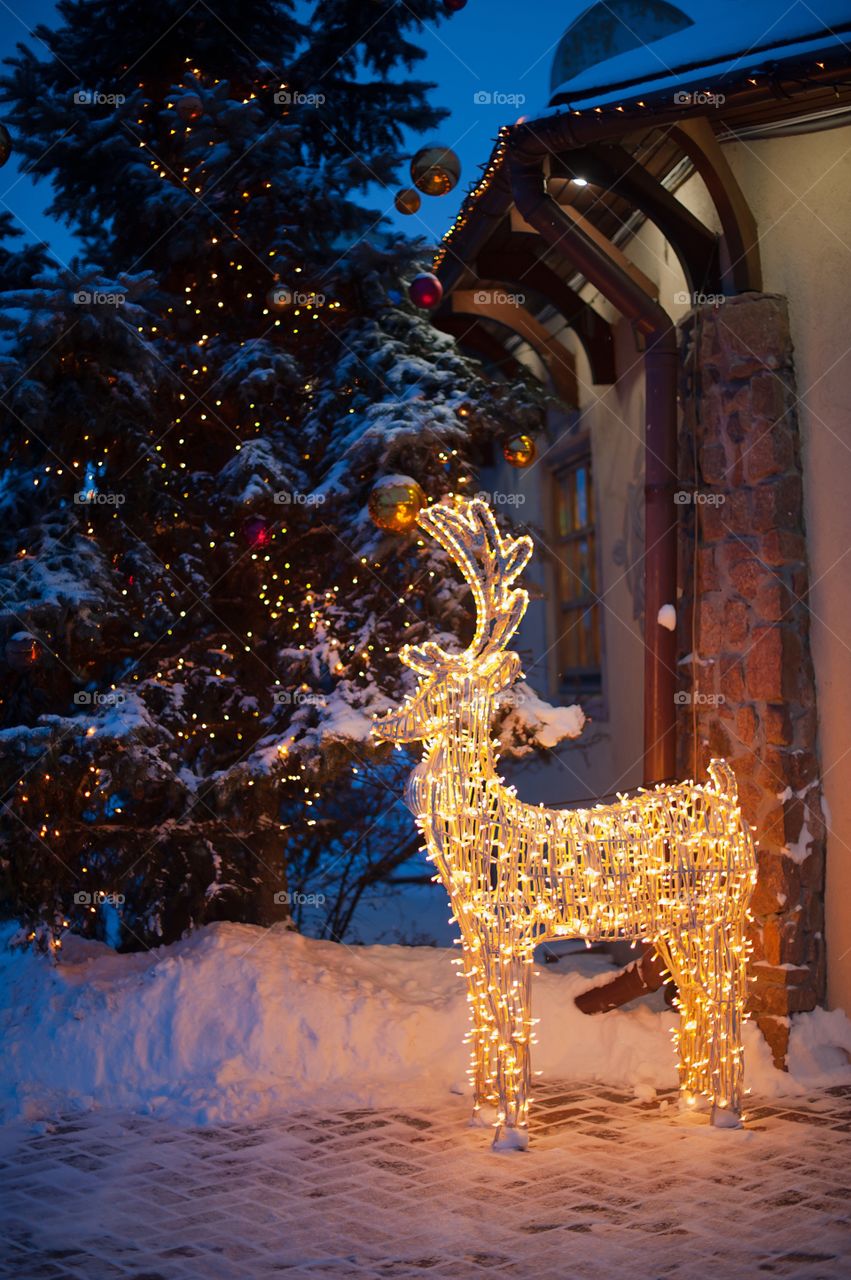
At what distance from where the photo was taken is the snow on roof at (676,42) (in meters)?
6.00

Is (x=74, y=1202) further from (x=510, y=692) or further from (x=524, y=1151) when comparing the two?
(x=510, y=692)

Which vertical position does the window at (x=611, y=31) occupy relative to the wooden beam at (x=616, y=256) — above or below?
above

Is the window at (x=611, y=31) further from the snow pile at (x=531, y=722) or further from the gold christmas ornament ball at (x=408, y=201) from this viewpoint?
the snow pile at (x=531, y=722)

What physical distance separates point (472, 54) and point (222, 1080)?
7.29 meters

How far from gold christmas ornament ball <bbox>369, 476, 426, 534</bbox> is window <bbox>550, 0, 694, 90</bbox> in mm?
2279

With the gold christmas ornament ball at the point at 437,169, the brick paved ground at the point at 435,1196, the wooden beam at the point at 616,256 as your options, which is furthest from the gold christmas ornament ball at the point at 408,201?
the brick paved ground at the point at 435,1196

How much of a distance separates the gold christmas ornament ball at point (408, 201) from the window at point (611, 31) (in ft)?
3.68

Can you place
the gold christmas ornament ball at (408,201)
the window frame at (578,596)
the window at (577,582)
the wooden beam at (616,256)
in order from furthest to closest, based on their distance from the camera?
the window at (577,582)
the window frame at (578,596)
the gold christmas ornament ball at (408,201)
the wooden beam at (616,256)

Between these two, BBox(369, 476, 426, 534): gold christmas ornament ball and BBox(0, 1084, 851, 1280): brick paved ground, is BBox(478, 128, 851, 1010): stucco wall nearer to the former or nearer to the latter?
BBox(0, 1084, 851, 1280): brick paved ground

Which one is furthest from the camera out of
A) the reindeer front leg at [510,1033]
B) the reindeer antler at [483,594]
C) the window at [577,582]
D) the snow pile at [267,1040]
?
the window at [577,582]

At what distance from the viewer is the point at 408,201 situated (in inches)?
299

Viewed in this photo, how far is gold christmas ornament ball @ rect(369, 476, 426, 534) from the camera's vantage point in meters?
6.56

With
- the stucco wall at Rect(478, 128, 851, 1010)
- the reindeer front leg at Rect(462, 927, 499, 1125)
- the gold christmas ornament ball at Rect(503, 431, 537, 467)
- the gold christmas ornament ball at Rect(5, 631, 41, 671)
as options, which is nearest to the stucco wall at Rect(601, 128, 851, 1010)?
the stucco wall at Rect(478, 128, 851, 1010)

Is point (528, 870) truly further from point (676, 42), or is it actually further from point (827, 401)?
point (676, 42)
